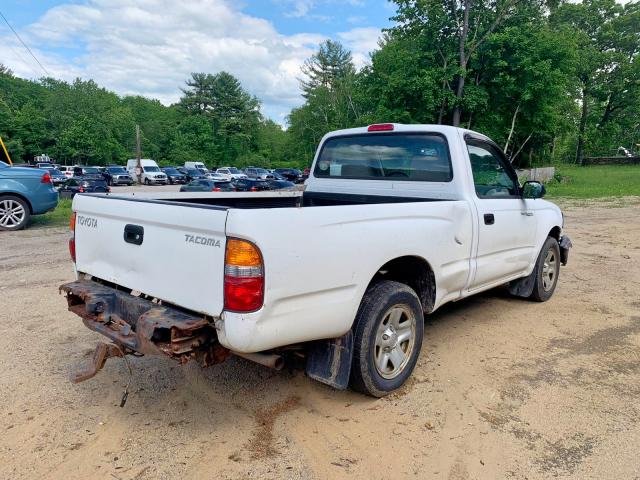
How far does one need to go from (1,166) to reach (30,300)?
20.4 ft

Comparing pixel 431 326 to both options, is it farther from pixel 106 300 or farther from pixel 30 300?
pixel 30 300

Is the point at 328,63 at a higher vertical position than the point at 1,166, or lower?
higher

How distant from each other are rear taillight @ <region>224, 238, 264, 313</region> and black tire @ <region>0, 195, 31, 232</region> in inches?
392

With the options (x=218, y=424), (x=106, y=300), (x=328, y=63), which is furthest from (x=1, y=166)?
(x=328, y=63)

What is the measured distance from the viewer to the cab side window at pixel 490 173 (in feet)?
14.2

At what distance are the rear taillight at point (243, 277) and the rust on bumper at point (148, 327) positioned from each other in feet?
0.94

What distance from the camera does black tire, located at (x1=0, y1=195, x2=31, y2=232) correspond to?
10.2 m

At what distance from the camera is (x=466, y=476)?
8.52ft

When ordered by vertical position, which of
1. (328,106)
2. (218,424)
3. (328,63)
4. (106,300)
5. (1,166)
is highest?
(328,63)

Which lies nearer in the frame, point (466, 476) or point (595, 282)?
point (466, 476)

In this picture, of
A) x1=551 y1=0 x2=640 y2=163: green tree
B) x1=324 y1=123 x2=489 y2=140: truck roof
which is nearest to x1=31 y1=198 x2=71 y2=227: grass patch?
x1=324 y1=123 x2=489 y2=140: truck roof

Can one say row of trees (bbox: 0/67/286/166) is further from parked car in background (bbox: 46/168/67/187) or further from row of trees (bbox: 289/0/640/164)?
row of trees (bbox: 289/0/640/164)

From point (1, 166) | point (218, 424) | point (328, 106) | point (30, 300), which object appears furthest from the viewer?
point (328, 106)

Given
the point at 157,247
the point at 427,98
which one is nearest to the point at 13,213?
the point at 157,247
